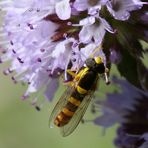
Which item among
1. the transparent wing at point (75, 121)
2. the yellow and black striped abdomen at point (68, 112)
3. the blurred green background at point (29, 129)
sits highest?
the yellow and black striped abdomen at point (68, 112)

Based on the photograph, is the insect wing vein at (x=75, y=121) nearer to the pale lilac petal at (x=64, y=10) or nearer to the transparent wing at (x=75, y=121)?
the transparent wing at (x=75, y=121)

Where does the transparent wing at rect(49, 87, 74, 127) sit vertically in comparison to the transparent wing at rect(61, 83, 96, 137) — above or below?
above

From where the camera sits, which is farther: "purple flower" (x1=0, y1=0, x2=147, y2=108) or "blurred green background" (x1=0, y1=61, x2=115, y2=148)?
"blurred green background" (x1=0, y1=61, x2=115, y2=148)

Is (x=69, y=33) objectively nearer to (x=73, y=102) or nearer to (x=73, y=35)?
(x=73, y=35)

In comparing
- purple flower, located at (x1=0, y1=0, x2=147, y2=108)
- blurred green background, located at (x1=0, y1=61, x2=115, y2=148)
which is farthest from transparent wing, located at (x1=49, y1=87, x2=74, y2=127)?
blurred green background, located at (x1=0, y1=61, x2=115, y2=148)

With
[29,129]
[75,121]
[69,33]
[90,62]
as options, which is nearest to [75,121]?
[75,121]

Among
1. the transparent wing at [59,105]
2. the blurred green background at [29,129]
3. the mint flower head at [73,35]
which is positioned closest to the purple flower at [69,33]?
the mint flower head at [73,35]

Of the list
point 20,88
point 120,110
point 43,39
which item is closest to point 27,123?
point 20,88

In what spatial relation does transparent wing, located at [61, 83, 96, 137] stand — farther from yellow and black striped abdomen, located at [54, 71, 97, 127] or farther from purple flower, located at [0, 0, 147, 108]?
purple flower, located at [0, 0, 147, 108]
